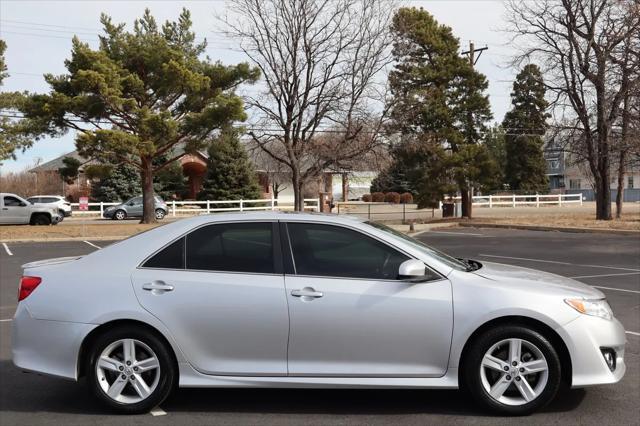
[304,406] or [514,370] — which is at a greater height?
[514,370]

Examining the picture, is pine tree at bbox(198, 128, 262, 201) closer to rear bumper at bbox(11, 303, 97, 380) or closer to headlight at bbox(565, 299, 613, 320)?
rear bumper at bbox(11, 303, 97, 380)

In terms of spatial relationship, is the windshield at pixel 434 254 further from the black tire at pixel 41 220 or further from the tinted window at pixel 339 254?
the black tire at pixel 41 220

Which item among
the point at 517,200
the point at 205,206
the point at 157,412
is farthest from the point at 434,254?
the point at 517,200

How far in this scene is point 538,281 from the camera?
479cm

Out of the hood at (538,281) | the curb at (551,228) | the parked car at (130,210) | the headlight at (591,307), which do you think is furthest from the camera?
the parked car at (130,210)

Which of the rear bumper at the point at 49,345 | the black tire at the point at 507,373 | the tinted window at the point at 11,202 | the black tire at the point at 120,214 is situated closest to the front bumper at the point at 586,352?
the black tire at the point at 507,373

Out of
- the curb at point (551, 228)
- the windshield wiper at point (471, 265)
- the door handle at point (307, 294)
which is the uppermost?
the windshield wiper at point (471, 265)

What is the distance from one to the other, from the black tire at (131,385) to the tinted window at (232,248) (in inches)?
24.3

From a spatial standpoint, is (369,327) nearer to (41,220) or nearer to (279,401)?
(279,401)

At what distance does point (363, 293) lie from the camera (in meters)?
4.53

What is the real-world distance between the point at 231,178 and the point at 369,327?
4645 cm

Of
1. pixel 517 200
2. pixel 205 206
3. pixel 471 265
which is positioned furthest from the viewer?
pixel 517 200

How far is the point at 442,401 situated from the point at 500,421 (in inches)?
22.5

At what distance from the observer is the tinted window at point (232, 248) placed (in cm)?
476
